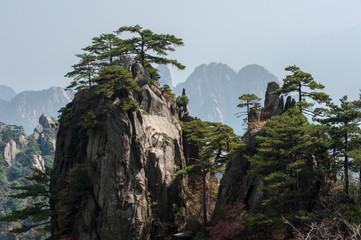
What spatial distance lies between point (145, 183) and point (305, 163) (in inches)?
505

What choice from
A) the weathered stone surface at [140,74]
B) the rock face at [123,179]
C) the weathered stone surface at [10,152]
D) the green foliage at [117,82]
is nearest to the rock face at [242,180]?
the rock face at [123,179]

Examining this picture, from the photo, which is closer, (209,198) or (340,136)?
(340,136)

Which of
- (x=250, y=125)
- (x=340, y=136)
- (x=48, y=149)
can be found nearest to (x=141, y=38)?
(x=250, y=125)

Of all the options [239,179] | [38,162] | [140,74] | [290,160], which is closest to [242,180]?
[239,179]

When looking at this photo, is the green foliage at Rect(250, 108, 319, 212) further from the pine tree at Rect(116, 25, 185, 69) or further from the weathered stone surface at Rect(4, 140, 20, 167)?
the weathered stone surface at Rect(4, 140, 20, 167)

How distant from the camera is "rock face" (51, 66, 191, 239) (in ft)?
66.5

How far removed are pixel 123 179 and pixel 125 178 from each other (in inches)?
6.9

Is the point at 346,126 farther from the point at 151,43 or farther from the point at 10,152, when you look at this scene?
the point at 10,152

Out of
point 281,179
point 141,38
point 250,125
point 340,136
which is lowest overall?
point 281,179

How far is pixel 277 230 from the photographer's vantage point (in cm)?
1493

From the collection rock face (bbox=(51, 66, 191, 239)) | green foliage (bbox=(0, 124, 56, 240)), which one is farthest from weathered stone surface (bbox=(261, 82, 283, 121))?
green foliage (bbox=(0, 124, 56, 240))

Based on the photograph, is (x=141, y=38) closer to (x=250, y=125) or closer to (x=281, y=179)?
(x=250, y=125)

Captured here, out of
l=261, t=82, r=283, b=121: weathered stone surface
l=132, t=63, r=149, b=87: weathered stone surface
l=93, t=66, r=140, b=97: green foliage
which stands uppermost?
l=132, t=63, r=149, b=87: weathered stone surface

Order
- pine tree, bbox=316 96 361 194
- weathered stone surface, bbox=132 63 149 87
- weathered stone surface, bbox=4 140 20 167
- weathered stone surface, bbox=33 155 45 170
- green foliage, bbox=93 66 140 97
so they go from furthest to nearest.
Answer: weathered stone surface, bbox=33 155 45 170 → weathered stone surface, bbox=4 140 20 167 → weathered stone surface, bbox=132 63 149 87 → green foliage, bbox=93 66 140 97 → pine tree, bbox=316 96 361 194
